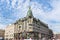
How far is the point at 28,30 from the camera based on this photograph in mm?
7828

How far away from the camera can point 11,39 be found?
765cm

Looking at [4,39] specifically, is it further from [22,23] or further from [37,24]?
[37,24]

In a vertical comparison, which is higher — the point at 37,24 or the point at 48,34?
the point at 37,24

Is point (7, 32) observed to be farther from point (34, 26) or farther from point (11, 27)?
point (34, 26)

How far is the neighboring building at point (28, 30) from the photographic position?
24.8 feet

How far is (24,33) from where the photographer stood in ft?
25.1

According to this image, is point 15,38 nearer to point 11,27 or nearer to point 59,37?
point 11,27

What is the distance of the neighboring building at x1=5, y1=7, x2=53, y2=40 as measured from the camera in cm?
757

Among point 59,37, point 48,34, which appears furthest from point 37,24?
point 59,37

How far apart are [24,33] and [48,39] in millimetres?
1173

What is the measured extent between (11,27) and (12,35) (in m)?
0.49

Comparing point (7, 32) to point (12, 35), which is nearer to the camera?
point (12, 35)

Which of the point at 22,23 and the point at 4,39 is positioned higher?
the point at 22,23

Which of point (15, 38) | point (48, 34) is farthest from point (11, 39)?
point (48, 34)
